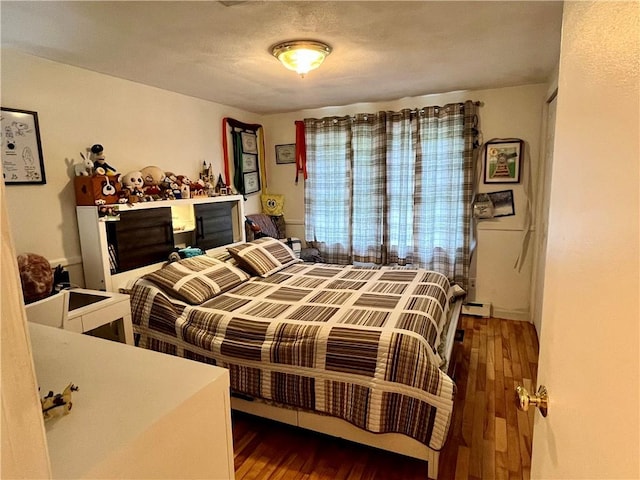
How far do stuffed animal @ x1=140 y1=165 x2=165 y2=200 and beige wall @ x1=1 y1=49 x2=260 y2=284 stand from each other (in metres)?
0.13

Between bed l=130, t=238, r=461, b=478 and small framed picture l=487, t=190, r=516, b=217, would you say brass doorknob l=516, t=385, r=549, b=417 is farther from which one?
small framed picture l=487, t=190, r=516, b=217

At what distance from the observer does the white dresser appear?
69cm

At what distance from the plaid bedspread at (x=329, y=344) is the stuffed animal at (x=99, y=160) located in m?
0.83

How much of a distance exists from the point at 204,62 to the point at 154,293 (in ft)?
5.39

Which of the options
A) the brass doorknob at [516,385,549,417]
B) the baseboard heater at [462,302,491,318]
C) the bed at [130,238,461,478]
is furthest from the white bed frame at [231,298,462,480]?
the baseboard heater at [462,302,491,318]

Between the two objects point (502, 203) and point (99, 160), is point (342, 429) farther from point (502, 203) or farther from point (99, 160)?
point (502, 203)

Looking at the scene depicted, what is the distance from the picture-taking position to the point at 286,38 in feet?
7.30

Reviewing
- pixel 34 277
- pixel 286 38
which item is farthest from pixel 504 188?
pixel 34 277

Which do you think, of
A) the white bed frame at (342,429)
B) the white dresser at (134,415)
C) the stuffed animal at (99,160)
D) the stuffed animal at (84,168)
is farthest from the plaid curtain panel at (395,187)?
the white dresser at (134,415)

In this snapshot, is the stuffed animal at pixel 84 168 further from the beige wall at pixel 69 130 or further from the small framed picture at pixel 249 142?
the small framed picture at pixel 249 142

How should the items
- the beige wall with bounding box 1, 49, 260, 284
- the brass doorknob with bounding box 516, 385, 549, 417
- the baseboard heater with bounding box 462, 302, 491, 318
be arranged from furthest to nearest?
the baseboard heater with bounding box 462, 302, 491, 318, the beige wall with bounding box 1, 49, 260, 284, the brass doorknob with bounding box 516, 385, 549, 417

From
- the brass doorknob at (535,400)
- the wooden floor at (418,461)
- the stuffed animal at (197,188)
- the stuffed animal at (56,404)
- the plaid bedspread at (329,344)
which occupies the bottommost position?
the wooden floor at (418,461)

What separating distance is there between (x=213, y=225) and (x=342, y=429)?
7.54 ft

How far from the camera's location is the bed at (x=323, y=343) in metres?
1.88
